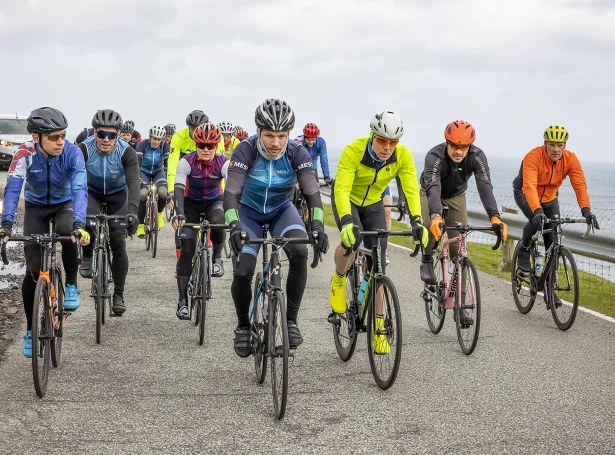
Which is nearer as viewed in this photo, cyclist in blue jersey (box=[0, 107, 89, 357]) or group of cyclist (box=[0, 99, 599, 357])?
group of cyclist (box=[0, 99, 599, 357])

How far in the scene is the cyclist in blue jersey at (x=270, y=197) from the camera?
20.9 feet

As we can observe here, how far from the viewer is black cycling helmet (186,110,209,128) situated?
11.7 metres

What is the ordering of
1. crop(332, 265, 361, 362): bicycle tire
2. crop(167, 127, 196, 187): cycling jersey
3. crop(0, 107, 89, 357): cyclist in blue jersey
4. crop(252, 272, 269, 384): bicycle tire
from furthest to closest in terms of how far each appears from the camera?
crop(167, 127, 196, 187): cycling jersey → crop(332, 265, 361, 362): bicycle tire → crop(0, 107, 89, 357): cyclist in blue jersey → crop(252, 272, 269, 384): bicycle tire

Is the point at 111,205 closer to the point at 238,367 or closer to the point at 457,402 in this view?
the point at 238,367

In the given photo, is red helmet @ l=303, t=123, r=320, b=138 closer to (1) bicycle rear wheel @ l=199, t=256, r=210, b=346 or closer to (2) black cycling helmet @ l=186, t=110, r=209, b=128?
(2) black cycling helmet @ l=186, t=110, r=209, b=128

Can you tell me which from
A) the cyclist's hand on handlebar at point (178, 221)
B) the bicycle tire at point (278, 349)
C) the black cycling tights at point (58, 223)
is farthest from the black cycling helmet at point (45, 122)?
the bicycle tire at point (278, 349)

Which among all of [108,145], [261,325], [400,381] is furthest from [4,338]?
[400,381]

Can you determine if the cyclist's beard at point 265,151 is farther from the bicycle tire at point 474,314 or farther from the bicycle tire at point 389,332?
the bicycle tire at point 474,314

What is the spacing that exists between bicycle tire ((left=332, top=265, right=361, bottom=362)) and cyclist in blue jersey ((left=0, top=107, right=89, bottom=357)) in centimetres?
238

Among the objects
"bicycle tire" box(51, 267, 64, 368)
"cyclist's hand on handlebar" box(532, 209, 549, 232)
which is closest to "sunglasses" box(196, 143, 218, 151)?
"bicycle tire" box(51, 267, 64, 368)

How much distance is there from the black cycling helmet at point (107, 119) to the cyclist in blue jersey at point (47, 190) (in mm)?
1227

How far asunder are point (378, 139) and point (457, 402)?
8.29 feet

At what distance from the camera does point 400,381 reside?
653 cm

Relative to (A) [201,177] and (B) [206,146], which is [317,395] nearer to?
(A) [201,177]
